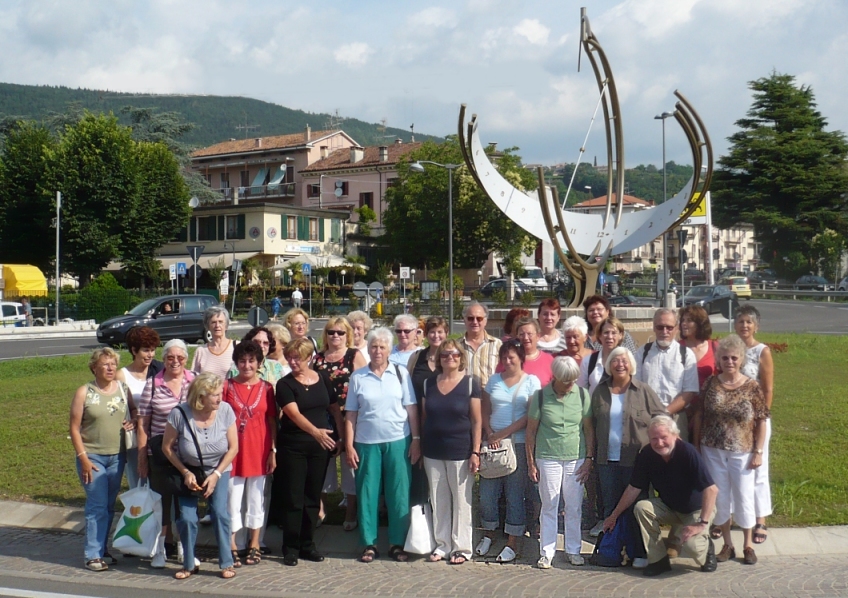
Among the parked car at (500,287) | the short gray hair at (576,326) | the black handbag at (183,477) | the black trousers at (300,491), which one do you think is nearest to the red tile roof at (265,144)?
the parked car at (500,287)

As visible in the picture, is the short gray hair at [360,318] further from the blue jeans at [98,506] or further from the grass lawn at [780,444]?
the blue jeans at [98,506]

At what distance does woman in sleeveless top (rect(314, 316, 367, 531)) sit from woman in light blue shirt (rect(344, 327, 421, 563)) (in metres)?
0.33

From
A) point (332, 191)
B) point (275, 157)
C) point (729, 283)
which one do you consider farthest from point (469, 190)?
point (275, 157)

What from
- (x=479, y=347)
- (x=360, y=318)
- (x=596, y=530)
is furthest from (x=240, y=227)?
(x=596, y=530)

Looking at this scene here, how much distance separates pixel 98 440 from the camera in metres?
6.98

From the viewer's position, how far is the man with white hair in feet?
21.4

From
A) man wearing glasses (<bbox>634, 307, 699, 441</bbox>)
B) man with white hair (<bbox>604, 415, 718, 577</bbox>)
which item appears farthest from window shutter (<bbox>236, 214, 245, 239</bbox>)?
man with white hair (<bbox>604, 415, 718, 577</bbox>)

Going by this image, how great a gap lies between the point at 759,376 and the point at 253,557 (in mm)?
4274

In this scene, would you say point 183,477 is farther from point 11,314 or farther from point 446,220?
point 446,220

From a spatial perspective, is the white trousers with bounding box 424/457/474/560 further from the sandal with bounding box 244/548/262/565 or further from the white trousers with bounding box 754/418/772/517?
the white trousers with bounding box 754/418/772/517

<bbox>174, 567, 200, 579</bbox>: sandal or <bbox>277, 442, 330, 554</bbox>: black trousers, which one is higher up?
<bbox>277, 442, 330, 554</bbox>: black trousers

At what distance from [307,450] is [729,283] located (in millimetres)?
50054

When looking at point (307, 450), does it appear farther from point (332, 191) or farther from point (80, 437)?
point (332, 191)

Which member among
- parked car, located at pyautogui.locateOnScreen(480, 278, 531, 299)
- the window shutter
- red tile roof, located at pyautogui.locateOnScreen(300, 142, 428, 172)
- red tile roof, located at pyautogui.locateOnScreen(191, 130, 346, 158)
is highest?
red tile roof, located at pyautogui.locateOnScreen(191, 130, 346, 158)
